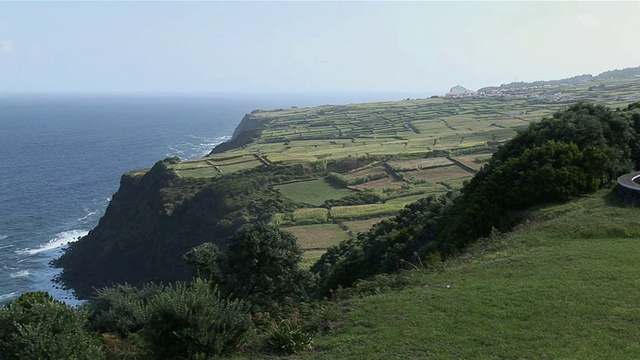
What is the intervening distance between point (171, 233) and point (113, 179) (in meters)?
51.3

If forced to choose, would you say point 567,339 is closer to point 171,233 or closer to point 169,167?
point 171,233

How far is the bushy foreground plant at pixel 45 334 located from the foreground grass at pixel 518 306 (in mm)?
5144

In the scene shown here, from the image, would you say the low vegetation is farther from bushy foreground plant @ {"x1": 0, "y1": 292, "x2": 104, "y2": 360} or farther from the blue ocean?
the blue ocean

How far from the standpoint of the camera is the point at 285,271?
22.8 meters

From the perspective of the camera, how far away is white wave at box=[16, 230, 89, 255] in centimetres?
6233

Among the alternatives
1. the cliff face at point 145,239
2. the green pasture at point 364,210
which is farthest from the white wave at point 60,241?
the green pasture at point 364,210

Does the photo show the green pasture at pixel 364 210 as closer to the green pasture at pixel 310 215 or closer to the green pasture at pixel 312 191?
the green pasture at pixel 310 215

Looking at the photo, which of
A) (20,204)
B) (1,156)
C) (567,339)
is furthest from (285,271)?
(1,156)

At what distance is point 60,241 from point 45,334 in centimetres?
6249

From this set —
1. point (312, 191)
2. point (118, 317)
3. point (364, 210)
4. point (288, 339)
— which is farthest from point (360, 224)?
point (288, 339)

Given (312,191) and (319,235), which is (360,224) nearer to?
(319,235)

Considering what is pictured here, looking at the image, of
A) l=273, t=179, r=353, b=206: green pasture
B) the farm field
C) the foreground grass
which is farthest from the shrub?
l=273, t=179, r=353, b=206: green pasture

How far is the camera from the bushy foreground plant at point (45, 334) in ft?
35.5

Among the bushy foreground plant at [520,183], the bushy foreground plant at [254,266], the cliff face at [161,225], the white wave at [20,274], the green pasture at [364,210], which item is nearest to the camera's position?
the bushy foreground plant at [254,266]
